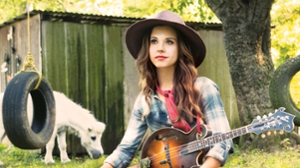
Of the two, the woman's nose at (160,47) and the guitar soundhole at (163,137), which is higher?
the woman's nose at (160,47)

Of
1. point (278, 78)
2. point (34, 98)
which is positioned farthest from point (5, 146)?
point (278, 78)

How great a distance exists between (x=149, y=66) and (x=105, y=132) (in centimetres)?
607

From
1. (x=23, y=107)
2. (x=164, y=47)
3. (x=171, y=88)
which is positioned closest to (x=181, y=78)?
(x=171, y=88)

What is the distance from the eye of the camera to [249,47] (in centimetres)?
782

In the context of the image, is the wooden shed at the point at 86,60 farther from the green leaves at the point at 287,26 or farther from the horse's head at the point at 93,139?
the green leaves at the point at 287,26

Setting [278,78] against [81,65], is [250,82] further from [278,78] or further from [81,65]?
[278,78]

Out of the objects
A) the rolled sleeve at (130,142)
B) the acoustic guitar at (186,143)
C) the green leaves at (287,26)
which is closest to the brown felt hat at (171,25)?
the rolled sleeve at (130,142)

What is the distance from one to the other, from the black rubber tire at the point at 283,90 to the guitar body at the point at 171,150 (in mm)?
2120

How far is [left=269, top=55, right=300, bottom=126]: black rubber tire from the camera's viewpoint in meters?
4.47

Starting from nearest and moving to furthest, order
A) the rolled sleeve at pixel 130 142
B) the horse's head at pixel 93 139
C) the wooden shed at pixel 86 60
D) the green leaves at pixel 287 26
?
the rolled sleeve at pixel 130 142, the wooden shed at pixel 86 60, the horse's head at pixel 93 139, the green leaves at pixel 287 26

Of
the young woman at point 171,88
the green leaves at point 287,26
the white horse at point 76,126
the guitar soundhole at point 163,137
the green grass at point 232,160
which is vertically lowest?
the green grass at point 232,160

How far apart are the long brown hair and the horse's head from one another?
19.1 feet

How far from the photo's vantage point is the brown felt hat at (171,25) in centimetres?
265

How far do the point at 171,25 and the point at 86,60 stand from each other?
604 cm
